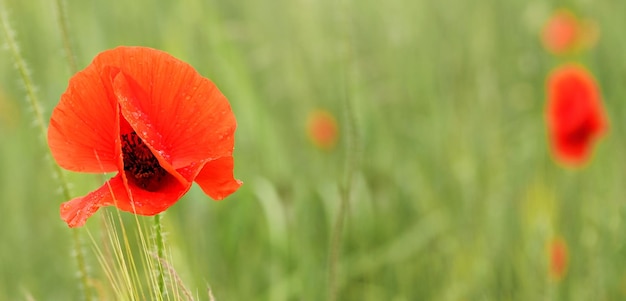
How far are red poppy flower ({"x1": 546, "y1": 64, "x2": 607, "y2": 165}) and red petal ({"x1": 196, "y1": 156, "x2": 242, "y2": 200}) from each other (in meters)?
1.07

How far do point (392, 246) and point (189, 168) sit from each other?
1123 millimetres

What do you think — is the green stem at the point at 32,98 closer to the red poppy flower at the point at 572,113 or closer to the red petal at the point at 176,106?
the red petal at the point at 176,106

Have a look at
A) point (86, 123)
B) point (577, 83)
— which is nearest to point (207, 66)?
point (577, 83)

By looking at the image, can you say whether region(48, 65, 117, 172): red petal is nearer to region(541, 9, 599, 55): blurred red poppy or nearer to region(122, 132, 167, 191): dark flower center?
region(122, 132, 167, 191): dark flower center

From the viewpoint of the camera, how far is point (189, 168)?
60 cm

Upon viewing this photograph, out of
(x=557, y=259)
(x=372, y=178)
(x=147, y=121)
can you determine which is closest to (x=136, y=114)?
(x=147, y=121)

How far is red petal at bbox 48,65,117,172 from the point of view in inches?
23.0

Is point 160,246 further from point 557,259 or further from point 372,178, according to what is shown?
point 372,178

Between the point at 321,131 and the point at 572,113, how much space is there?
68 cm

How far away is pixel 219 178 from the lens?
598 mm

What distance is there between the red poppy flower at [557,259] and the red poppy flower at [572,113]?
0.19 meters

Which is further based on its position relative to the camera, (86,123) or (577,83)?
(577,83)

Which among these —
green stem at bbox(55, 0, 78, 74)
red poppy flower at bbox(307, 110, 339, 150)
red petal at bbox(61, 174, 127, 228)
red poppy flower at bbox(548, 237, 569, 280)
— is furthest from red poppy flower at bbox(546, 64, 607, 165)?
red petal at bbox(61, 174, 127, 228)

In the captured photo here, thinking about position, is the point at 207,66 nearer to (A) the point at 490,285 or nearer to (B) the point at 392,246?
(B) the point at 392,246
